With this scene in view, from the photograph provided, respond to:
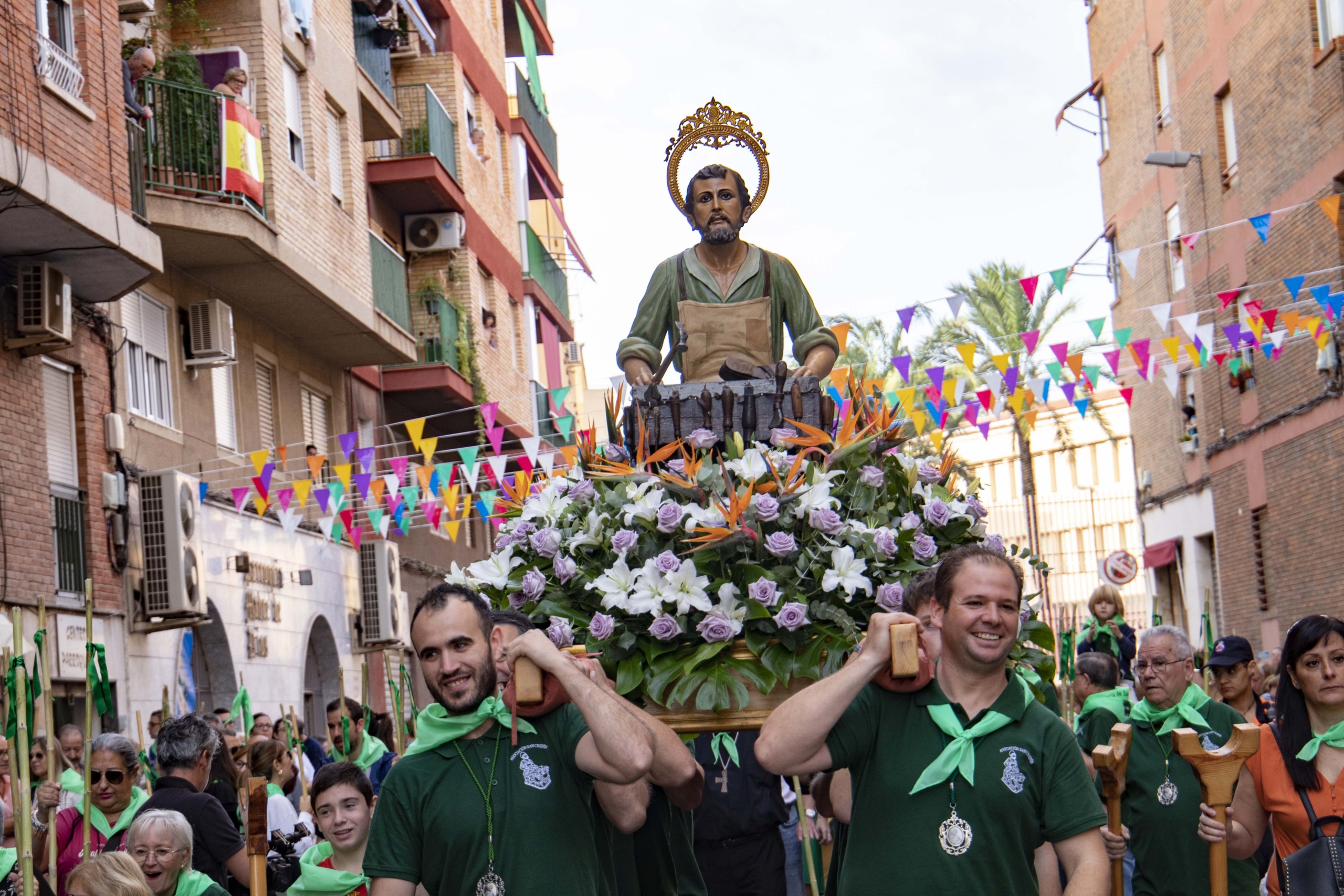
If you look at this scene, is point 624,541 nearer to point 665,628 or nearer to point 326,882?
point 665,628

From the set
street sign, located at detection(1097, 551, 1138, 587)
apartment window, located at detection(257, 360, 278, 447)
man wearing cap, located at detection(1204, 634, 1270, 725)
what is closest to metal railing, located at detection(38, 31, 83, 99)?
apartment window, located at detection(257, 360, 278, 447)

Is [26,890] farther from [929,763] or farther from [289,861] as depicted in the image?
[929,763]

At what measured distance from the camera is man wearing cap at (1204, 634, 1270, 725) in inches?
333

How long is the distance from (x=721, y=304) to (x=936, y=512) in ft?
6.46

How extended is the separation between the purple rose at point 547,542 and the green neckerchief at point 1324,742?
2447 millimetres

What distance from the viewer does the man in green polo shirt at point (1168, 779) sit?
7.03 m

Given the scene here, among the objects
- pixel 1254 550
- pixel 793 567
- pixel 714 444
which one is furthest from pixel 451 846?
pixel 1254 550

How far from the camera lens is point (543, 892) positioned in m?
4.27

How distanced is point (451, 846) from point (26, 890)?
99.8 inches

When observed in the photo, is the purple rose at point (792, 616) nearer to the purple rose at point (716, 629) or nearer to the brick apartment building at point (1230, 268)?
the purple rose at point (716, 629)

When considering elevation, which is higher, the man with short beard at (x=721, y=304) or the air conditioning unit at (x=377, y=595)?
the man with short beard at (x=721, y=304)

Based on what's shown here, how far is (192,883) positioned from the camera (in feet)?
20.2

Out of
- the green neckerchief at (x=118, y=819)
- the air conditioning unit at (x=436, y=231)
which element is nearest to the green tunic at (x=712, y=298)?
the green neckerchief at (x=118, y=819)

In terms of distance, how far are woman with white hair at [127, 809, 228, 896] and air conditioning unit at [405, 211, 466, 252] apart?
69.5ft
